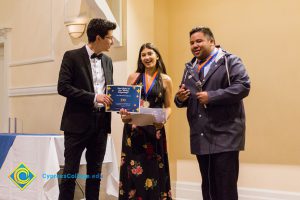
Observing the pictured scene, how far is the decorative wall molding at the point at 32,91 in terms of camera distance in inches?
173

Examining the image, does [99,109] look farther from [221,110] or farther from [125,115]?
[221,110]

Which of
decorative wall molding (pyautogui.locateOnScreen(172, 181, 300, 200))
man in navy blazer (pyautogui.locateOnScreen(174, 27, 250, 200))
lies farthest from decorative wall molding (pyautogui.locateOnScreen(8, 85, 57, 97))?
man in navy blazer (pyautogui.locateOnScreen(174, 27, 250, 200))

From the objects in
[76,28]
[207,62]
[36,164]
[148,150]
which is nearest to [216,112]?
[207,62]

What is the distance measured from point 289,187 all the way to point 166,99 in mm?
1635

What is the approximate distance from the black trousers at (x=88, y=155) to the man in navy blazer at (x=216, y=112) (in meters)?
0.65

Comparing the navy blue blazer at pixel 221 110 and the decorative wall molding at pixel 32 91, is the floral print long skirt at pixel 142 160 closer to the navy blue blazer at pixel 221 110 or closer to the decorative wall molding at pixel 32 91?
the navy blue blazer at pixel 221 110

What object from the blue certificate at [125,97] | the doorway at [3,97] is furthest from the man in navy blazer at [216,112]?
the doorway at [3,97]

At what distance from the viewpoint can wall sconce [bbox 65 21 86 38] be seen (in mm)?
4070

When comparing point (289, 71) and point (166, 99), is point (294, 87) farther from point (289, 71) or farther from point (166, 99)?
point (166, 99)

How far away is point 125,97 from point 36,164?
53.2 inches

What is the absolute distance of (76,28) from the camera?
13.4 feet

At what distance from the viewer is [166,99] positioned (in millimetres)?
2629
